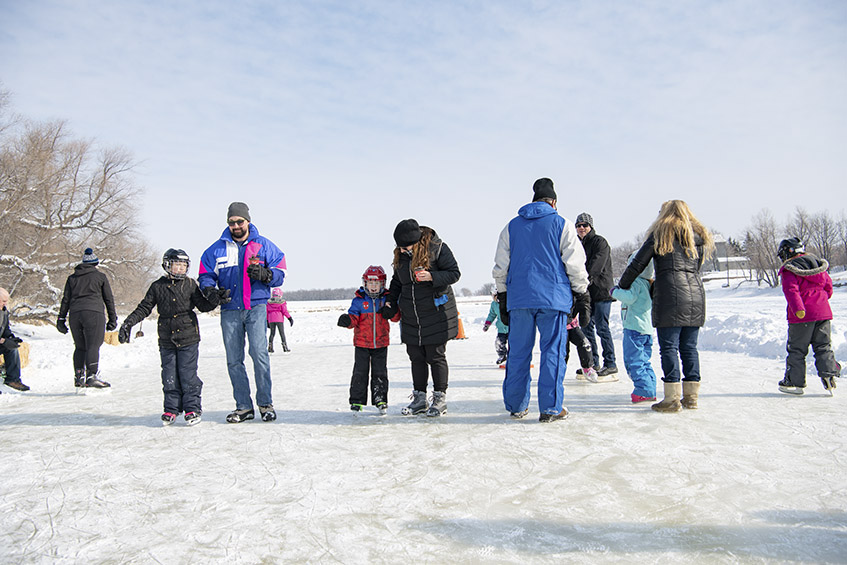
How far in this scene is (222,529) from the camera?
2.46m

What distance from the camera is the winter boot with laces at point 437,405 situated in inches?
188

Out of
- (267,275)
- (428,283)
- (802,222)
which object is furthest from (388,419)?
(802,222)

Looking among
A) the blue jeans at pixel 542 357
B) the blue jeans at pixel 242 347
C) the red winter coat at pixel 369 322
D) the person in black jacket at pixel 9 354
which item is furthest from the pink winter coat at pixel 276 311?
the blue jeans at pixel 542 357

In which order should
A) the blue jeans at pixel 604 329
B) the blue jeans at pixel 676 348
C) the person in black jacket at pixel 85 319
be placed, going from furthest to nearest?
1. the person in black jacket at pixel 85 319
2. the blue jeans at pixel 604 329
3. the blue jeans at pixel 676 348

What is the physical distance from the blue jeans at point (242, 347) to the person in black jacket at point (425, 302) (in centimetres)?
110

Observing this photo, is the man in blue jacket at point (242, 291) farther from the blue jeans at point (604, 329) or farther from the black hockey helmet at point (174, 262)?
the blue jeans at point (604, 329)

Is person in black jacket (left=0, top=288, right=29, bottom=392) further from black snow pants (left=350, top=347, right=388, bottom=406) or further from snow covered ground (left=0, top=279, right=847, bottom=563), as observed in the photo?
black snow pants (left=350, top=347, right=388, bottom=406)

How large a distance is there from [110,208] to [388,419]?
1058 inches

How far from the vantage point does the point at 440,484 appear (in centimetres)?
297

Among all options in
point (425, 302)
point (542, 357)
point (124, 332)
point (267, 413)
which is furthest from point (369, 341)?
point (124, 332)

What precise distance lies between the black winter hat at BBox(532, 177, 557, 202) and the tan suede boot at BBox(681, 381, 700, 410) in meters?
1.96

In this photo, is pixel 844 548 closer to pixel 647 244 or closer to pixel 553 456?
pixel 553 456

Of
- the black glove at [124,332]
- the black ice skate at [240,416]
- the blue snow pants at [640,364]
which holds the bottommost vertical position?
the black ice skate at [240,416]

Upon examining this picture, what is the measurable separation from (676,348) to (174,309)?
14.5 ft
